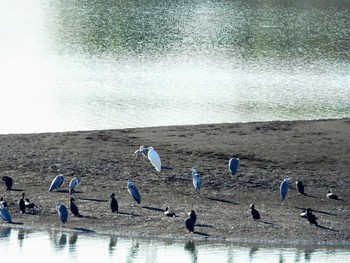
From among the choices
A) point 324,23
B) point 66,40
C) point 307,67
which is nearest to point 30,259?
point 307,67

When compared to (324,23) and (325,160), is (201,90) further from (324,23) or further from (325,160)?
(324,23)

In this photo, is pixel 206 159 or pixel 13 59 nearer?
pixel 206 159

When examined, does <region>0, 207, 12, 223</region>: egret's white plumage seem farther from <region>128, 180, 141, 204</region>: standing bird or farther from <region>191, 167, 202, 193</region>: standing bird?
<region>191, 167, 202, 193</region>: standing bird

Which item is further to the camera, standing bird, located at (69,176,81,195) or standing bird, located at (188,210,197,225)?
standing bird, located at (69,176,81,195)

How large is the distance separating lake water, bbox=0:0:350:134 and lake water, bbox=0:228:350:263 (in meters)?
11.2

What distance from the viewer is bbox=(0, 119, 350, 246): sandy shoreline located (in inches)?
893

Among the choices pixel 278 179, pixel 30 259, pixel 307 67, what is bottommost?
pixel 30 259

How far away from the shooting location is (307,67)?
47125 millimetres

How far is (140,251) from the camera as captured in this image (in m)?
21.8

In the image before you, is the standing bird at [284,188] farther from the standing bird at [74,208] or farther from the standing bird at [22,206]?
the standing bird at [22,206]

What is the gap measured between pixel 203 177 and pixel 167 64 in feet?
71.6

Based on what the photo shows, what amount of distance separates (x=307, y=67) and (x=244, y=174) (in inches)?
868

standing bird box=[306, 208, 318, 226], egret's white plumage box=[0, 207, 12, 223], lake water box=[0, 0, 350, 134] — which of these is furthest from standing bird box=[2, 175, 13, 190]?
lake water box=[0, 0, 350, 134]

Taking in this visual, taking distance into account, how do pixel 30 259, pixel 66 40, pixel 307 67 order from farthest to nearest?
pixel 66 40 < pixel 307 67 < pixel 30 259
